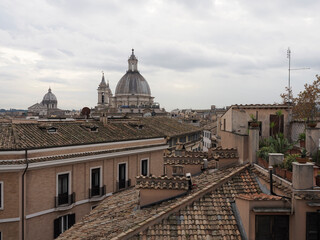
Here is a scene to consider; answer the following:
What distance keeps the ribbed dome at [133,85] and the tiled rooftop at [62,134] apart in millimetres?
60786

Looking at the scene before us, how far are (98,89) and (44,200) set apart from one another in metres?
84.4

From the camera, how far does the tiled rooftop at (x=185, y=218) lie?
20.9 ft

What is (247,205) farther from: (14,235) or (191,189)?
(14,235)

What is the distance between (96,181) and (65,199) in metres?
1.99

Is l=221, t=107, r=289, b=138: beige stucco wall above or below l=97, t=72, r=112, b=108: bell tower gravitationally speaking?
below

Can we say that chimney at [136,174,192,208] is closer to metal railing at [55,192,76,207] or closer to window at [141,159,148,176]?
metal railing at [55,192,76,207]

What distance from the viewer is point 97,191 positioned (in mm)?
15805

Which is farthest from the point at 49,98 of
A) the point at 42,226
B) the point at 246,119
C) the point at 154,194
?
the point at 154,194

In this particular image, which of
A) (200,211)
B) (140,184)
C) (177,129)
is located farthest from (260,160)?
(177,129)

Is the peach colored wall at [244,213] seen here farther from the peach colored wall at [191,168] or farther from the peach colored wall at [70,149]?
the peach colored wall at [70,149]

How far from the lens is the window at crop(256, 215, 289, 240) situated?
614cm

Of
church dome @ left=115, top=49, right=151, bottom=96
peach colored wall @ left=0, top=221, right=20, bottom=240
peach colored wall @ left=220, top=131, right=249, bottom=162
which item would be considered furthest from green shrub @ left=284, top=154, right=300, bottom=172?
church dome @ left=115, top=49, right=151, bottom=96

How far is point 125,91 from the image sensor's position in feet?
267

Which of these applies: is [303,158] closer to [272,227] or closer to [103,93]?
[272,227]
